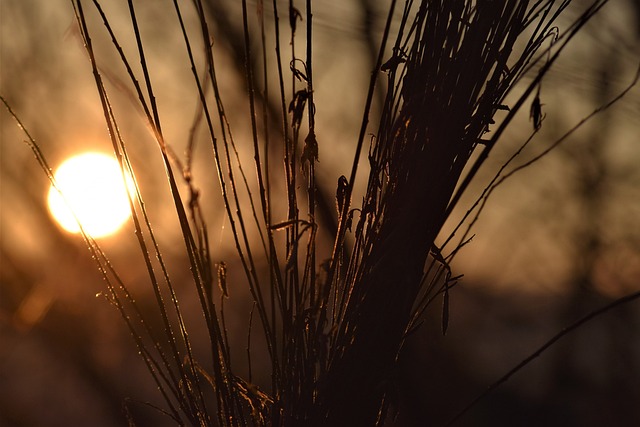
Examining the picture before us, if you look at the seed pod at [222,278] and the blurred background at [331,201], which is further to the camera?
the blurred background at [331,201]

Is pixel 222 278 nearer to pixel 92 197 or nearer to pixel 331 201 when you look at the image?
pixel 92 197

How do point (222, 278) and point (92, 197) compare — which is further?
point (92, 197)

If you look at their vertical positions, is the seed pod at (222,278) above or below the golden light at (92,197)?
below

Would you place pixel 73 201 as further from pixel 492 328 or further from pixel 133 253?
pixel 492 328

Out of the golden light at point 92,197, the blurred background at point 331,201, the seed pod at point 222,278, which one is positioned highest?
the blurred background at point 331,201

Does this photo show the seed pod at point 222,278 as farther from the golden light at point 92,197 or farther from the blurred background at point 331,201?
the blurred background at point 331,201

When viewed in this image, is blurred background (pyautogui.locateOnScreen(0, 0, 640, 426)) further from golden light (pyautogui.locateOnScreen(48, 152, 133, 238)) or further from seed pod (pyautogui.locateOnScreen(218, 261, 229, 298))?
seed pod (pyautogui.locateOnScreen(218, 261, 229, 298))

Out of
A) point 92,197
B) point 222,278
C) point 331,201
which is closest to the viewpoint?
Result: point 222,278

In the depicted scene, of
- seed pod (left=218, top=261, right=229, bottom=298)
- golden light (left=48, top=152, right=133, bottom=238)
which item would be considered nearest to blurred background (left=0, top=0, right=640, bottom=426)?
golden light (left=48, top=152, right=133, bottom=238)

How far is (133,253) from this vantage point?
466 centimetres

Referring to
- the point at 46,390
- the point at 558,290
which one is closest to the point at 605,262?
the point at 558,290

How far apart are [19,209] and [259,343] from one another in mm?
3283

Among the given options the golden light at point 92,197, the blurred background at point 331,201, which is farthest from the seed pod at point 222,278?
the blurred background at point 331,201

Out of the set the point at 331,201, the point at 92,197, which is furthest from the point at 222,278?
the point at 331,201
